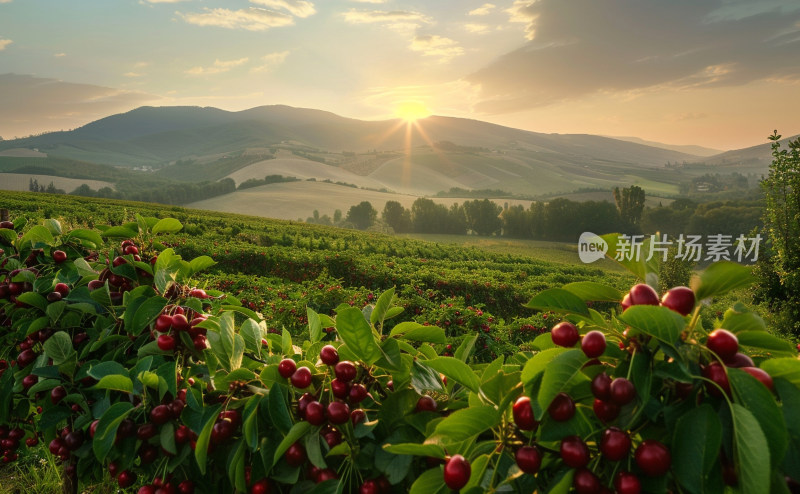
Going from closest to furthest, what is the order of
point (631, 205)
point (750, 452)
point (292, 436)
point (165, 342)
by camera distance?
Answer: point (750, 452) → point (292, 436) → point (165, 342) → point (631, 205)

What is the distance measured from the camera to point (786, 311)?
29.5 ft

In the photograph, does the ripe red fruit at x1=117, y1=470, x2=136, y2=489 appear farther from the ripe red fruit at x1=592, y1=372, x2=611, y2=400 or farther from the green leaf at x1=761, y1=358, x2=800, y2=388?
the green leaf at x1=761, y1=358, x2=800, y2=388

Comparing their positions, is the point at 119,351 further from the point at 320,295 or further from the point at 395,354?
the point at 320,295

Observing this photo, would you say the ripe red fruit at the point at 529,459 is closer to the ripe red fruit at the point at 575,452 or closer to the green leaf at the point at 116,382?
the ripe red fruit at the point at 575,452

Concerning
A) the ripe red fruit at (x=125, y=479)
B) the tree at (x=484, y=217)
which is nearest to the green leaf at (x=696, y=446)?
the ripe red fruit at (x=125, y=479)

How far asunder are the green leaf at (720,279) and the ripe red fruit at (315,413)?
819mm

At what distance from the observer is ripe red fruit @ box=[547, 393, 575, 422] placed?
81cm

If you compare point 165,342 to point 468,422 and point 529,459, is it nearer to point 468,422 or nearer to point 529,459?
point 468,422

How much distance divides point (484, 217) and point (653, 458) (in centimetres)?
6529

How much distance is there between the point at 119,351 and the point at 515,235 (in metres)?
63.2

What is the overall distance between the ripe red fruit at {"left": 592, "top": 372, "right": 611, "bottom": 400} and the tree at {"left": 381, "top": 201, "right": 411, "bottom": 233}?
6739cm

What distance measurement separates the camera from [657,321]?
73 centimetres

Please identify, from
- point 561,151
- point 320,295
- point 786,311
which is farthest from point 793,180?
point 561,151

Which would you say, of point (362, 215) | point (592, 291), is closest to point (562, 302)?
point (592, 291)
